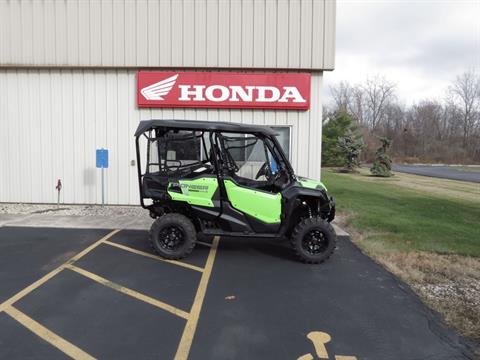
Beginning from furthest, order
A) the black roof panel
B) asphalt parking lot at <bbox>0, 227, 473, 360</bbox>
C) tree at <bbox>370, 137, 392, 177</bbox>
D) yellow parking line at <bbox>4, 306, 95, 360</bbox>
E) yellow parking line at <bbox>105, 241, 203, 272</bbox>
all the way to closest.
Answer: tree at <bbox>370, 137, 392, 177</bbox> → the black roof panel → yellow parking line at <bbox>105, 241, 203, 272</bbox> → asphalt parking lot at <bbox>0, 227, 473, 360</bbox> → yellow parking line at <bbox>4, 306, 95, 360</bbox>

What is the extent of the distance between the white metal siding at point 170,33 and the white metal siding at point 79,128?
0.56m

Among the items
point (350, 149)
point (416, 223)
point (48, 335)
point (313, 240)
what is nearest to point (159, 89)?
point (313, 240)

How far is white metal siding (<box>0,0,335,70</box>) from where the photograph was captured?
32.9 ft

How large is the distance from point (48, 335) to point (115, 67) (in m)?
8.40

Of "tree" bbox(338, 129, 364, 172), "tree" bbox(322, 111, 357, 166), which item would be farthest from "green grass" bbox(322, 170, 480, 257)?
"tree" bbox(322, 111, 357, 166)

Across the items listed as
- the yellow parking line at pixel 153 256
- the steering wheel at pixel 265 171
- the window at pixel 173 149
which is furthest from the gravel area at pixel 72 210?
the steering wheel at pixel 265 171

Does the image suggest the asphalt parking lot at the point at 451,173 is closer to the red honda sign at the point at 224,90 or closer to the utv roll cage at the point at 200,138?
the red honda sign at the point at 224,90

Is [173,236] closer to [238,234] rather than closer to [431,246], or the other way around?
[238,234]

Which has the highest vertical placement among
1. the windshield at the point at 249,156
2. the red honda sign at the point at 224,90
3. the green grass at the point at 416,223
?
the red honda sign at the point at 224,90

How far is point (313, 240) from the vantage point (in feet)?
18.7

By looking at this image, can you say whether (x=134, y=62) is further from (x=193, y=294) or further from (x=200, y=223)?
(x=193, y=294)

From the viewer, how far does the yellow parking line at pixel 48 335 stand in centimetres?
313

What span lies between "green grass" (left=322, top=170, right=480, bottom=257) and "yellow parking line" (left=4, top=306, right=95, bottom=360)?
16.6ft

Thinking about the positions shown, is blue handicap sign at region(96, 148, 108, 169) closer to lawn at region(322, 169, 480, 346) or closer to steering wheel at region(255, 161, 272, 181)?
steering wheel at region(255, 161, 272, 181)
